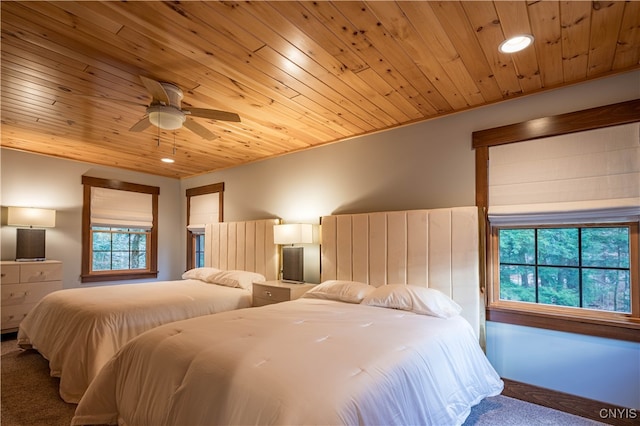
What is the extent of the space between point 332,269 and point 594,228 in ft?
7.46

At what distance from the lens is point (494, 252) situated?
9.11 ft

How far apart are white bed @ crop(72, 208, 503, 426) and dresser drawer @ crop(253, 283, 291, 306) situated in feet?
1.34

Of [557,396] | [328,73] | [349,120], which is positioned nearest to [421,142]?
[349,120]

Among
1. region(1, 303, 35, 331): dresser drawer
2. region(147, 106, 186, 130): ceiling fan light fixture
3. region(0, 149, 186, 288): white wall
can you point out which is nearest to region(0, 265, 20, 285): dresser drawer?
region(1, 303, 35, 331): dresser drawer

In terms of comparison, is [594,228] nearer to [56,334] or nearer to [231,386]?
[231,386]

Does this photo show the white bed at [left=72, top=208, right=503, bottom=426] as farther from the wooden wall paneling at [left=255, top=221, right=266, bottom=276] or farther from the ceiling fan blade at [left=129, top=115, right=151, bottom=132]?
the ceiling fan blade at [left=129, top=115, right=151, bottom=132]

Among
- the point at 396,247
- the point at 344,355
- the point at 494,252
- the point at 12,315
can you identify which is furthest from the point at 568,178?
the point at 12,315

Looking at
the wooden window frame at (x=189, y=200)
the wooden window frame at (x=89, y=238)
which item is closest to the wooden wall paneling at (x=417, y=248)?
the wooden window frame at (x=189, y=200)

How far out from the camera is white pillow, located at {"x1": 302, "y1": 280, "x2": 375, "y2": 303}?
2.91 metres

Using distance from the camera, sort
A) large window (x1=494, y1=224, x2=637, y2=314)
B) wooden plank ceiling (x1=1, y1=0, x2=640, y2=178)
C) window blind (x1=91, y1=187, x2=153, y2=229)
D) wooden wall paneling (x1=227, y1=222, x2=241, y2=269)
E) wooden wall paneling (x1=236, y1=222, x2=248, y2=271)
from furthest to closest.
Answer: window blind (x1=91, y1=187, x2=153, y2=229) < wooden wall paneling (x1=227, y1=222, x2=241, y2=269) < wooden wall paneling (x1=236, y1=222, x2=248, y2=271) < large window (x1=494, y1=224, x2=637, y2=314) < wooden plank ceiling (x1=1, y1=0, x2=640, y2=178)

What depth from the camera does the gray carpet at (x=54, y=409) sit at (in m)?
2.18

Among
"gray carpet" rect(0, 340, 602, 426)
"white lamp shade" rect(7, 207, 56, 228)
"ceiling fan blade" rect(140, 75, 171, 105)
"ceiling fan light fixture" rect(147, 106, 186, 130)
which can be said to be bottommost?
"gray carpet" rect(0, 340, 602, 426)

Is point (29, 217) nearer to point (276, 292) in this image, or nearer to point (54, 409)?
point (54, 409)

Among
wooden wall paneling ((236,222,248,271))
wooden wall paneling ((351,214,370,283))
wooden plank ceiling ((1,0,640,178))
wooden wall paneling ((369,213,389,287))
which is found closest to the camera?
wooden plank ceiling ((1,0,640,178))
